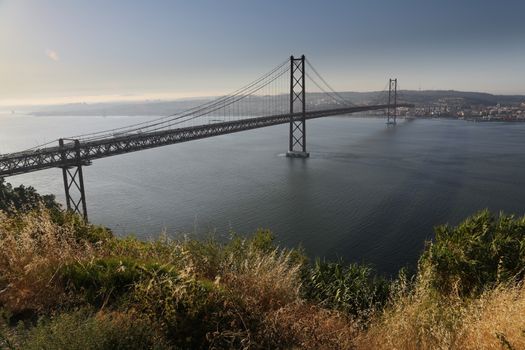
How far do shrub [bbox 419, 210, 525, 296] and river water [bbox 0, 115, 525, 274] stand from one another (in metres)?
4.69

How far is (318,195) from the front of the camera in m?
28.5

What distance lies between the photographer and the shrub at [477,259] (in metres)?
6.46

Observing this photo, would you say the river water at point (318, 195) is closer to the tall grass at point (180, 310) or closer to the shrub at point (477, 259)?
the tall grass at point (180, 310)

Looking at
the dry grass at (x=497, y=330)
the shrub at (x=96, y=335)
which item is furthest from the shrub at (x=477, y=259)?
the shrub at (x=96, y=335)

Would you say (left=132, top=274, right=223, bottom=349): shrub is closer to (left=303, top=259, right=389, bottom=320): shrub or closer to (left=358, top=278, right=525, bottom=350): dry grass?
(left=358, top=278, right=525, bottom=350): dry grass

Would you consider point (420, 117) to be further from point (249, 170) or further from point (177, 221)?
point (177, 221)

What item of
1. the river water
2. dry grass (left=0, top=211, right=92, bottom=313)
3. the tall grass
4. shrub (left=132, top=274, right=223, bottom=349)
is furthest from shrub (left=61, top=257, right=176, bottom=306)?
the river water

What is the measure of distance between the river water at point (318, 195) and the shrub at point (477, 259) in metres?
4.69

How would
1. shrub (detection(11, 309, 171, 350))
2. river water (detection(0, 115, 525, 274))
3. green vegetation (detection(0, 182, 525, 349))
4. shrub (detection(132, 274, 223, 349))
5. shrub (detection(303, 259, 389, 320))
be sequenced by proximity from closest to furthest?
shrub (detection(11, 309, 171, 350)) → green vegetation (detection(0, 182, 525, 349)) → shrub (detection(132, 274, 223, 349)) → shrub (detection(303, 259, 389, 320)) → river water (detection(0, 115, 525, 274))

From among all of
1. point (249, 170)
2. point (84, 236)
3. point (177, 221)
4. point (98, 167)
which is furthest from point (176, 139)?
point (84, 236)

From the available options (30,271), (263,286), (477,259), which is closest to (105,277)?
(30,271)

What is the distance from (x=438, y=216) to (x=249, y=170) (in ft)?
72.5

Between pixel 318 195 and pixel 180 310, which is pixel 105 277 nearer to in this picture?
pixel 180 310

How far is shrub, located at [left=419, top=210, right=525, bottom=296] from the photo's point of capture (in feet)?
21.2
